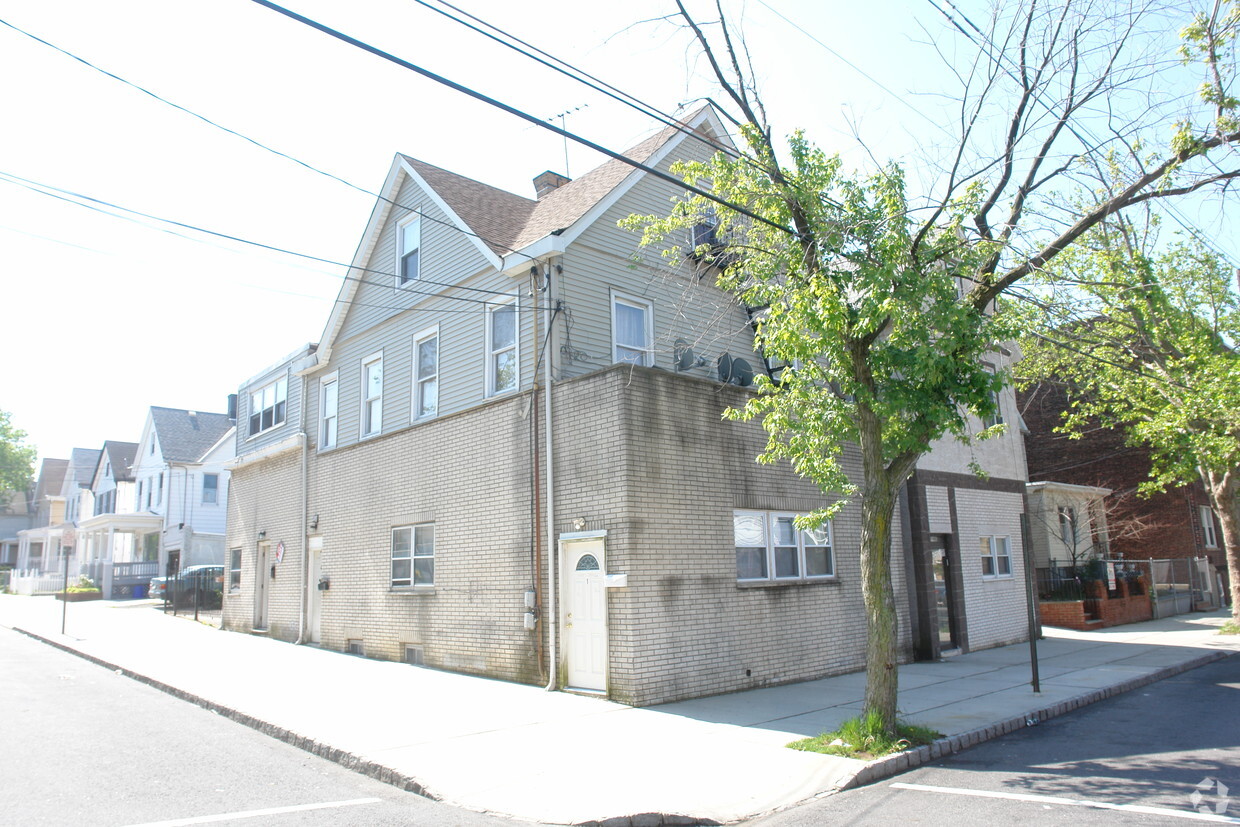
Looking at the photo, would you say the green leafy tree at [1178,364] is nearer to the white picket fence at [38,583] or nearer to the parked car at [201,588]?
the parked car at [201,588]

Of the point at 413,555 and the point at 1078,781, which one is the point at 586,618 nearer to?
the point at 413,555

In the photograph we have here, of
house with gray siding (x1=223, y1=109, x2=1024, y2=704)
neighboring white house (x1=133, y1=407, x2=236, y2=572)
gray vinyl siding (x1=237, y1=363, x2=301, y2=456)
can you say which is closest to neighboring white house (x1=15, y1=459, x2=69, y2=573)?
neighboring white house (x1=133, y1=407, x2=236, y2=572)

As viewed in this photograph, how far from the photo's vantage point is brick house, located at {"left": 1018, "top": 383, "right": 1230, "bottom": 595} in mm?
29422

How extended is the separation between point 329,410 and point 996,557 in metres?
15.5

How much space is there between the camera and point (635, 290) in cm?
1445

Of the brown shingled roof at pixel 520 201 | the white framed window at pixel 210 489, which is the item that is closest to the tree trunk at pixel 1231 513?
the brown shingled roof at pixel 520 201

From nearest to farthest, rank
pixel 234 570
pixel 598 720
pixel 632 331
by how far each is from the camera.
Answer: pixel 598 720
pixel 632 331
pixel 234 570

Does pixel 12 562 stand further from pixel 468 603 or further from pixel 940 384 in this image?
pixel 940 384

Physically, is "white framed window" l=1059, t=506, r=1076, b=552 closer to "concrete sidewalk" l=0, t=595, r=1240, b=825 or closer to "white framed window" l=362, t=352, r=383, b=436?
"concrete sidewalk" l=0, t=595, r=1240, b=825

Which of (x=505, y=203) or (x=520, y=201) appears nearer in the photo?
(x=505, y=203)

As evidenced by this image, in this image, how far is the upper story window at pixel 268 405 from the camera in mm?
21422

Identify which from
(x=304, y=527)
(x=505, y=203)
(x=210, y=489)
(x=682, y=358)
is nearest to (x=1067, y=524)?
(x=682, y=358)

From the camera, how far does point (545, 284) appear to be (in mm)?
13227

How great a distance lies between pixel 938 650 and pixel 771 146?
35.1 feet
